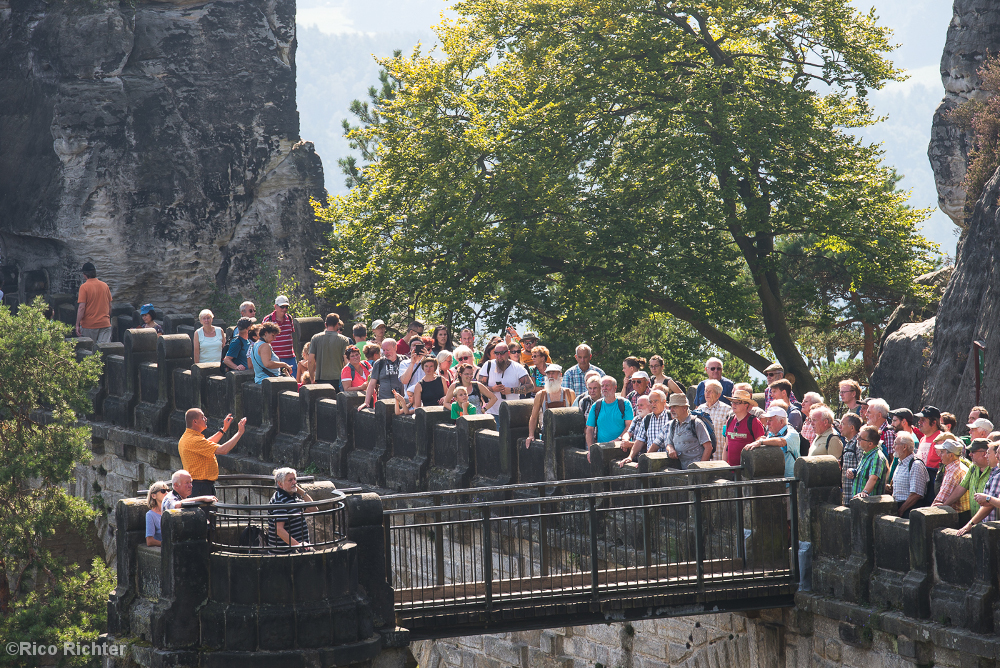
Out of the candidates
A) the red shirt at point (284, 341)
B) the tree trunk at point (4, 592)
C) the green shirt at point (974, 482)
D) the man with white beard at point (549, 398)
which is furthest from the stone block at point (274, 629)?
the tree trunk at point (4, 592)

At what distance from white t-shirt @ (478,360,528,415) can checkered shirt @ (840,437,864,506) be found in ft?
14.2

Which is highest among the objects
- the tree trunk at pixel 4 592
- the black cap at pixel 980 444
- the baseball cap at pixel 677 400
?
the baseball cap at pixel 677 400

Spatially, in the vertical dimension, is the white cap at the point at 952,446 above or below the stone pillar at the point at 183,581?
above

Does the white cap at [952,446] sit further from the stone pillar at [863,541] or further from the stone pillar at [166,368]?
the stone pillar at [166,368]

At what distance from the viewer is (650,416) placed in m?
11.9

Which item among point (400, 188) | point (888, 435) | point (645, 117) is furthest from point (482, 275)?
Result: point (888, 435)

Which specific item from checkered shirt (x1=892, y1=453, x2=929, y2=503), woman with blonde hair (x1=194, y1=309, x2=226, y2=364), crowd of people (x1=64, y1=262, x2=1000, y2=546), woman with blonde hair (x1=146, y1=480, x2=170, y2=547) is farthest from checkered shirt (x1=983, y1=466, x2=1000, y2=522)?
woman with blonde hair (x1=194, y1=309, x2=226, y2=364)

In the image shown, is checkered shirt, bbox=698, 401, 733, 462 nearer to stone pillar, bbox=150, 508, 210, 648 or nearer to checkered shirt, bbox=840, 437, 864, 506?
checkered shirt, bbox=840, 437, 864, 506

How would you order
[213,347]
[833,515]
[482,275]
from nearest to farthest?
[833,515] < [213,347] < [482,275]

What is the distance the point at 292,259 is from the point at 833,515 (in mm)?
22667

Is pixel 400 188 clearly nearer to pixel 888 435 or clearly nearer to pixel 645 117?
pixel 645 117

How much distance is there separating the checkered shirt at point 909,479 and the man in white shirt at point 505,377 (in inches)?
196

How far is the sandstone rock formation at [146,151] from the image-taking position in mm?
28969

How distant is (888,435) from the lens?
10.8 m
